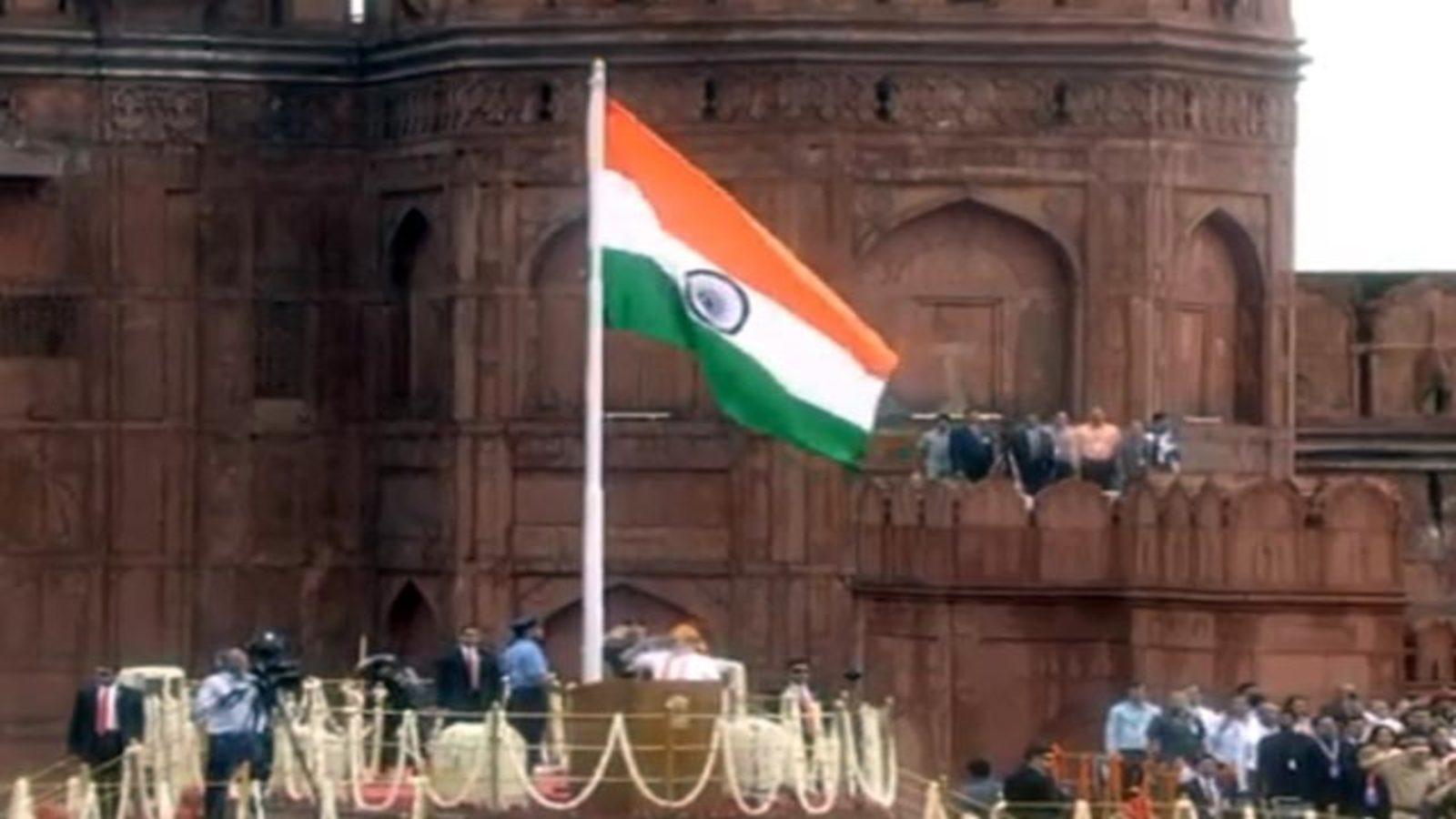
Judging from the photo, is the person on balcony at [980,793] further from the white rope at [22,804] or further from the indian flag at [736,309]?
the white rope at [22,804]

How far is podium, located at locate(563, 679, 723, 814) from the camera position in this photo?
124 feet

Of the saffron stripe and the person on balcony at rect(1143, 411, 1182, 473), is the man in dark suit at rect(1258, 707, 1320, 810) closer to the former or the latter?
the saffron stripe

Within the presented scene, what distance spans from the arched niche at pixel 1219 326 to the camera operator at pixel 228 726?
16122 mm

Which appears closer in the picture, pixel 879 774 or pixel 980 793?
pixel 879 774

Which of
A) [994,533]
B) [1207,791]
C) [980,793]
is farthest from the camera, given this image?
[994,533]

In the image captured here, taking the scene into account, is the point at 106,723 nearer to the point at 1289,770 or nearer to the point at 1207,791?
the point at 1207,791

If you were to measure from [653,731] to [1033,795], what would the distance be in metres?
2.48

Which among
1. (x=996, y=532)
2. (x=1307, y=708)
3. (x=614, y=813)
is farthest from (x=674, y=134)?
(x=614, y=813)

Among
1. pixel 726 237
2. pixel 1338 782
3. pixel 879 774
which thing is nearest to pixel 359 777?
pixel 879 774

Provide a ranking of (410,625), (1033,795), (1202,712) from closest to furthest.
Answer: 1. (1033,795)
2. (1202,712)
3. (410,625)

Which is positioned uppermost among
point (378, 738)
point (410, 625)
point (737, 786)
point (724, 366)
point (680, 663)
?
point (724, 366)

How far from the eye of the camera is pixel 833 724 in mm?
39938

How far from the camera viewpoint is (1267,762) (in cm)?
4016

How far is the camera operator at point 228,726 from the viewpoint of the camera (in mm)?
37969
